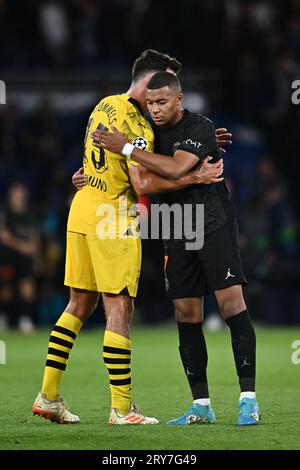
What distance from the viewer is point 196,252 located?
752cm

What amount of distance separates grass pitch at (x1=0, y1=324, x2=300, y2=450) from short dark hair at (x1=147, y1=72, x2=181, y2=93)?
2.11 metres

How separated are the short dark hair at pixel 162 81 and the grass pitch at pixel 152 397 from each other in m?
2.11

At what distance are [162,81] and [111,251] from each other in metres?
1.14

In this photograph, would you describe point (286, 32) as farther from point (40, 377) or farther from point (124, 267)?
point (124, 267)

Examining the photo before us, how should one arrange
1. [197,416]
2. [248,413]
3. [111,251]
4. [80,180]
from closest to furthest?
[248,413] → [197,416] → [111,251] → [80,180]

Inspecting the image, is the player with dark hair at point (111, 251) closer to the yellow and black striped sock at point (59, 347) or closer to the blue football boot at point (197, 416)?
the yellow and black striped sock at point (59, 347)

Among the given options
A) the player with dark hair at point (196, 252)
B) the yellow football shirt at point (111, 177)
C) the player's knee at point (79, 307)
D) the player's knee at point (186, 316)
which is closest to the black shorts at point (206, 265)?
the player with dark hair at point (196, 252)

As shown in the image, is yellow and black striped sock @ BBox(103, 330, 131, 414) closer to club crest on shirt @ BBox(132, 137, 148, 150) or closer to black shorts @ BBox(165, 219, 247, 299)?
black shorts @ BBox(165, 219, 247, 299)

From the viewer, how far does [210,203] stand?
752cm

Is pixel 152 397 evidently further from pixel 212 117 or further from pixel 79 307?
pixel 212 117

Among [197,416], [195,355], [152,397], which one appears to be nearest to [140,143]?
[195,355]

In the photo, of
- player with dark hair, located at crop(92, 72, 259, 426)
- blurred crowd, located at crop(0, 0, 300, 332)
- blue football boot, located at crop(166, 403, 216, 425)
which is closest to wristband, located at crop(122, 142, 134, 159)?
player with dark hair, located at crop(92, 72, 259, 426)

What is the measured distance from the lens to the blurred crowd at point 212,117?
16609mm
